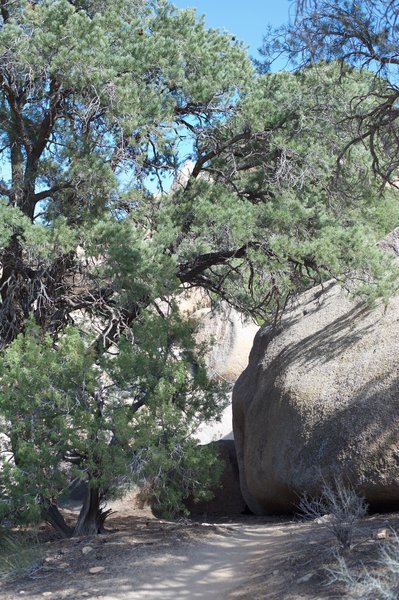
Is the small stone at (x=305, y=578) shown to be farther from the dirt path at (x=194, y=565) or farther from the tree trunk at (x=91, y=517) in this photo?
the tree trunk at (x=91, y=517)

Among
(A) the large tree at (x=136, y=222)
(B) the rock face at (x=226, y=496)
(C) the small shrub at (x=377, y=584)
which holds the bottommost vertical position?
(C) the small shrub at (x=377, y=584)

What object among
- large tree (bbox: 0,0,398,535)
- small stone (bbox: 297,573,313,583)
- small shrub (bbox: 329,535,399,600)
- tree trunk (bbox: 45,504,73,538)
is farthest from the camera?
tree trunk (bbox: 45,504,73,538)

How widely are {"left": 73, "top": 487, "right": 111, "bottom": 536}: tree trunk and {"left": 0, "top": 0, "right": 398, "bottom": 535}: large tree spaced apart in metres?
0.03

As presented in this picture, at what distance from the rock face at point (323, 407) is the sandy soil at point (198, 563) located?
501mm

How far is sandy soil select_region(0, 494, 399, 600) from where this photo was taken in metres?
6.55

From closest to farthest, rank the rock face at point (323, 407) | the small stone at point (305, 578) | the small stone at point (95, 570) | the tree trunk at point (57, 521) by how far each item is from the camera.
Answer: the small stone at point (305, 578) < the small stone at point (95, 570) < the rock face at point (323, 407) < the tree trunk at point (57, 521)

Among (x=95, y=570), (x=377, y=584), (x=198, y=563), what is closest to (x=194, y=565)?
(x=198, y=563)

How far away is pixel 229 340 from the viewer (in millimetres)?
20391

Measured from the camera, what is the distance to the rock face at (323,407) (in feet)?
27.6

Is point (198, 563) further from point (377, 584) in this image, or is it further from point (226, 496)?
point (226, 496)

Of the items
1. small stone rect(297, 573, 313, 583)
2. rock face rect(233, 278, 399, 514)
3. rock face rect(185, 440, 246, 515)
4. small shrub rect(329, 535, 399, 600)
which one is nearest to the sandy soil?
small stone rect(297, 573, 313, 583)

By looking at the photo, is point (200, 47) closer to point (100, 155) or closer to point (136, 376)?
point (100, 155)

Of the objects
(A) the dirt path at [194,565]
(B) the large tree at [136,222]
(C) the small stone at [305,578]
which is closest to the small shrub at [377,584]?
(A) the dirt path at [194,565]

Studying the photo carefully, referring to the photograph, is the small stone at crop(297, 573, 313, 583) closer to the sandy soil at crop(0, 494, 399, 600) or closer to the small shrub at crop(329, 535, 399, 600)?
the sandy soil at crop(0, 494, 399, 600)
